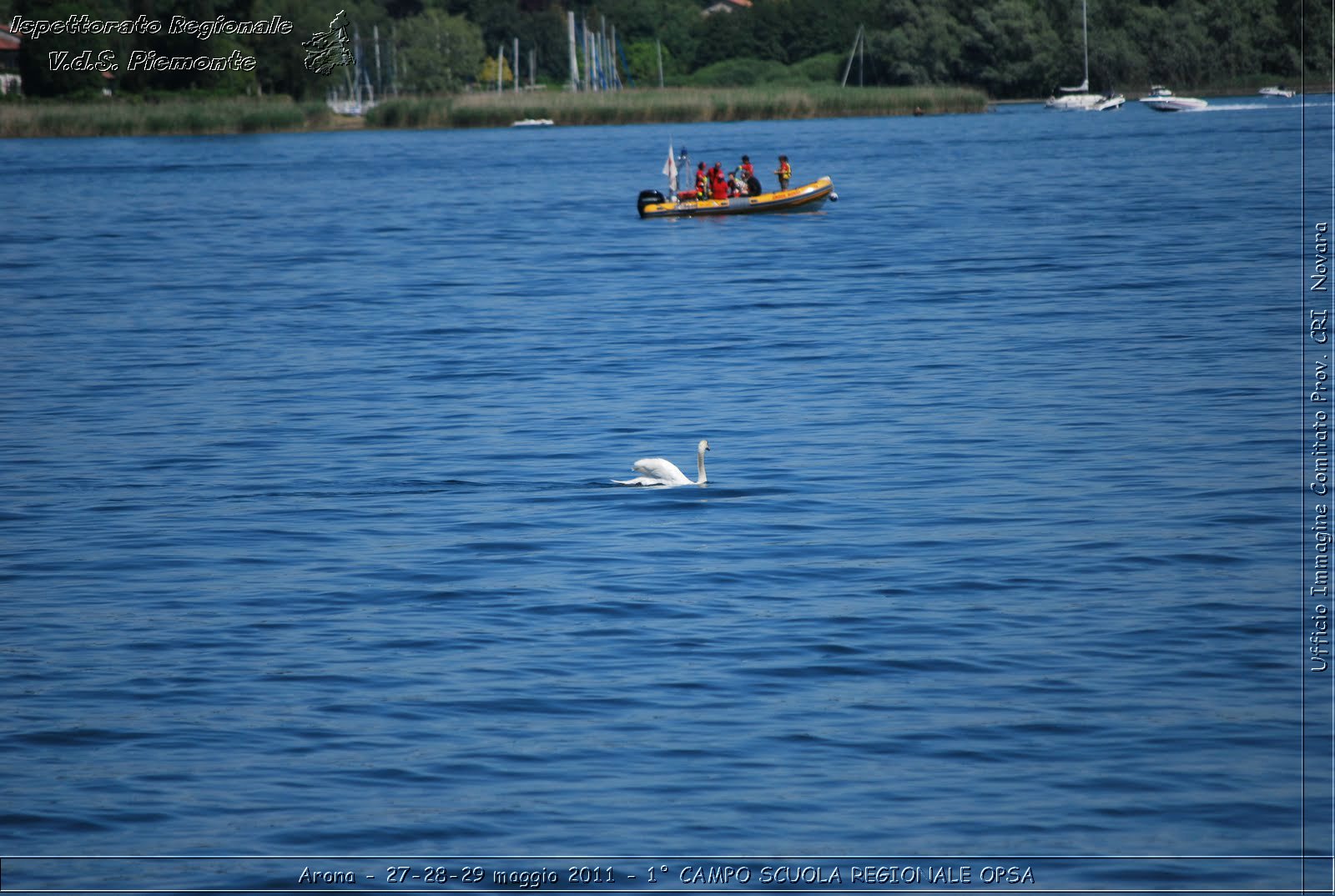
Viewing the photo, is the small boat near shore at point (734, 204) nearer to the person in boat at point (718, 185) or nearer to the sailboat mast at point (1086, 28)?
the person in boat at point (718, 185)

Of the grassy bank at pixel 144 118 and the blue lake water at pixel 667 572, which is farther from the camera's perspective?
the grassy bank at pixel 144 118

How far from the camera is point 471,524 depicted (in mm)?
13695

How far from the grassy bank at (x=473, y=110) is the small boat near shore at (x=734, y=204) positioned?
43.4 metres

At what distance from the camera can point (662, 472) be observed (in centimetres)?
1441

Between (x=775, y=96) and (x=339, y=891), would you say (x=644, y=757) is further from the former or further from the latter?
(x=775, y=96)

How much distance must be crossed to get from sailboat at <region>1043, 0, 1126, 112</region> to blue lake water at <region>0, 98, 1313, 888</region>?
67.8 m

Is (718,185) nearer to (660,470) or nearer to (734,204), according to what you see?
(734,204)

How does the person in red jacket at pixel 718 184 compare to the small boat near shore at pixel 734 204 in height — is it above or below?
above

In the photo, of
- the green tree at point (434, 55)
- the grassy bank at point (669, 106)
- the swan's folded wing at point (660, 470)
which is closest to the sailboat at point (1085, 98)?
the grassy bank at point (669, 106)

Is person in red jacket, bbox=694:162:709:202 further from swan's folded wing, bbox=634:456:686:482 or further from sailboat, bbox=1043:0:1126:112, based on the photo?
sailboat, bbox=1043:0:1126:112

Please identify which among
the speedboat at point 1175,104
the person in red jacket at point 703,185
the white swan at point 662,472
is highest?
the speedboat at point 1175,104

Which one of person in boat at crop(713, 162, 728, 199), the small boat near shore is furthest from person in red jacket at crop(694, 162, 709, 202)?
person in boat at crop(713, 162, 728, 199)

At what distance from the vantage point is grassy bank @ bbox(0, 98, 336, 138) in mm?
81000

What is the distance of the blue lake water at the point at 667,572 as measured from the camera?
819 cm
